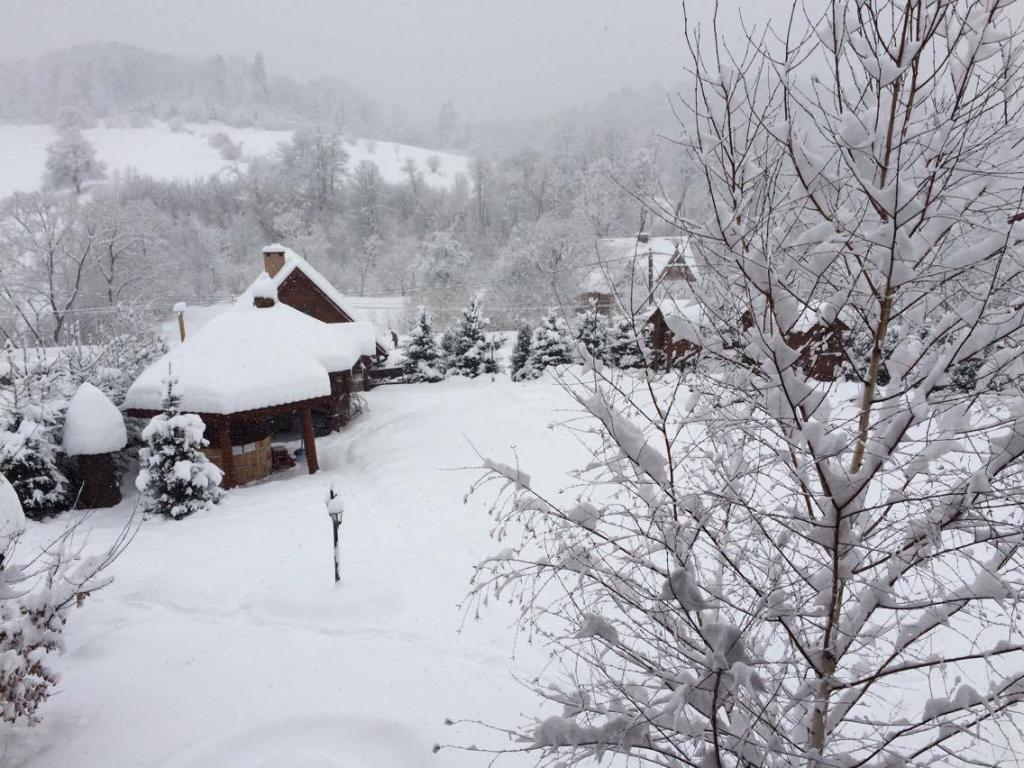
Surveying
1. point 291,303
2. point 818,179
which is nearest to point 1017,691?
point 818,179

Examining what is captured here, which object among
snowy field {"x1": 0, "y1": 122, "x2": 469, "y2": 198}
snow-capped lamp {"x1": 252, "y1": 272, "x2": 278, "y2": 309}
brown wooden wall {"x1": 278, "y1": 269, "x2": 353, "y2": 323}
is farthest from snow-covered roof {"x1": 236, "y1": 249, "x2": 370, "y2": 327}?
snowy field {"x1": 0, "y1": 122, "x2": 469, "y2": 198}

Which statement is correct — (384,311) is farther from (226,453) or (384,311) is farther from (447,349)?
(226,453)

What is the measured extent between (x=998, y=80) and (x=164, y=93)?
468ft

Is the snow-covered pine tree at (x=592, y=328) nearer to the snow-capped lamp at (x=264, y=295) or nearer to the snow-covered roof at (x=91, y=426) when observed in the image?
the snow-capped lamp at (x=264, y=295)

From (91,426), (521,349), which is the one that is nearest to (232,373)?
(91,426)

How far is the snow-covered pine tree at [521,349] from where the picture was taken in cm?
2500

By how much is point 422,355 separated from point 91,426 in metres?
15.5

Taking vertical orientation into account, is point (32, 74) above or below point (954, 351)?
above

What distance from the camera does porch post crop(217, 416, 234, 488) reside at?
1244 centimetres

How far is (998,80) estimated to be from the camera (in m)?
2.36

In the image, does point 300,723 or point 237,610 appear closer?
point 300,723

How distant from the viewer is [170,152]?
72875 millimetres

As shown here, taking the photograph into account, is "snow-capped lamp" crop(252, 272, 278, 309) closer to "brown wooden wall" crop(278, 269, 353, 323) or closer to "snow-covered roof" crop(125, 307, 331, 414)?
"brown wooden wall" crop(278, 269, 353, 323)

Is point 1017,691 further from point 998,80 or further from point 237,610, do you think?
point 237,610
